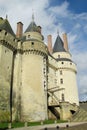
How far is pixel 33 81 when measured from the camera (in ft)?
88.4

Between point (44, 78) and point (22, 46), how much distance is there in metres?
6.16

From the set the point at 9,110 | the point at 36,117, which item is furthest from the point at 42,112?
the point at 9,110

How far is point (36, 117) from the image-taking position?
2538cm

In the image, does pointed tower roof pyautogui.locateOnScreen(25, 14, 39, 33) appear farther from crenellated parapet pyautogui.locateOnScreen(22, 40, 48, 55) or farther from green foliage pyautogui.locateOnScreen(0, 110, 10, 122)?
green foliage pyautogui.locateOnScreen(0, 110, 10, 122)

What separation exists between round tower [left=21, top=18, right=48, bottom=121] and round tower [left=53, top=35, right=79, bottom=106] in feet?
26.1

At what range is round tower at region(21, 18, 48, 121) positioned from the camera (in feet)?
83.5

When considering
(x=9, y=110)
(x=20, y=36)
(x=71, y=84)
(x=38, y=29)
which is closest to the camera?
(x=9, y=110)

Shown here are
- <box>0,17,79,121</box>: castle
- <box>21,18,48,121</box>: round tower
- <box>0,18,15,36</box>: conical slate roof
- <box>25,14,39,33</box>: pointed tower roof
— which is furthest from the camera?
<box>25,14,39,33</box>: pointed tower roof

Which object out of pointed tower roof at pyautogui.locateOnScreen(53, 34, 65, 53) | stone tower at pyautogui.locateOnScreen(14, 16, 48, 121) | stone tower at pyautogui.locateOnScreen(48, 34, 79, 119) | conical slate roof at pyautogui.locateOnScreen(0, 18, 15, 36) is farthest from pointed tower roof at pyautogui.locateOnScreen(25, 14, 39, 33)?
pointed tower roof at pyautogui.locateOnScreen(53, 34, 65, 53)

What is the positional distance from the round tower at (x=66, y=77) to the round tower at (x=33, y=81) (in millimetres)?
7942

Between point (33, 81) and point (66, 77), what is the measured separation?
11.5 metres

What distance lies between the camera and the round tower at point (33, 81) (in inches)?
1001

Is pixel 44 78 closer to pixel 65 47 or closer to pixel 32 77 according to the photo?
pixel 32 77

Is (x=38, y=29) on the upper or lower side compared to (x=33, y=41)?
upper
